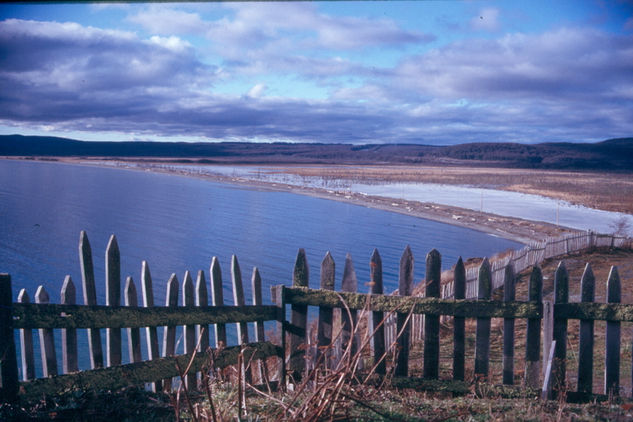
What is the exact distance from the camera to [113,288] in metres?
3.84

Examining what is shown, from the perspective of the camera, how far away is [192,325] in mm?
4176

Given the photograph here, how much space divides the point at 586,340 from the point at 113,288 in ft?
13.1

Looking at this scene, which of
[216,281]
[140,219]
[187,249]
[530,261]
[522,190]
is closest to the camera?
[216,281]

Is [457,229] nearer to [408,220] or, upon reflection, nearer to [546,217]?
[408,220]

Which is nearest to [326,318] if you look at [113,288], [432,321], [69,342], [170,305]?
[432,321]

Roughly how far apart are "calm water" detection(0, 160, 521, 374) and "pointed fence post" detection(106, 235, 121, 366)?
10.1 metres

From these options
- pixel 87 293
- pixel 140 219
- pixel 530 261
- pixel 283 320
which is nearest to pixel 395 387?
pixel 283 320

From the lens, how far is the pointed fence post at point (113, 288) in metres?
3.83

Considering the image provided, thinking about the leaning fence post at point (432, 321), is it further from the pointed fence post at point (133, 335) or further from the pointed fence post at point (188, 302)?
the pointed fence post at point (133, 335)

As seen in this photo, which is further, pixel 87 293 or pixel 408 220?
pixel 408 220

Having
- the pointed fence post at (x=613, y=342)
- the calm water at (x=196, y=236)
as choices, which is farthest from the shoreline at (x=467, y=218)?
the pointed fence post at (x=613, y=342)

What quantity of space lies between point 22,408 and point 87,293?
930 mm

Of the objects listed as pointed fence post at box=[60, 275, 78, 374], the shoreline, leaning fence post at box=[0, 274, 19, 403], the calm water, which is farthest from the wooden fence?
the shoreline

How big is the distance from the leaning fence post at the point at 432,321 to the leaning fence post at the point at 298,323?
1079 millimetres
